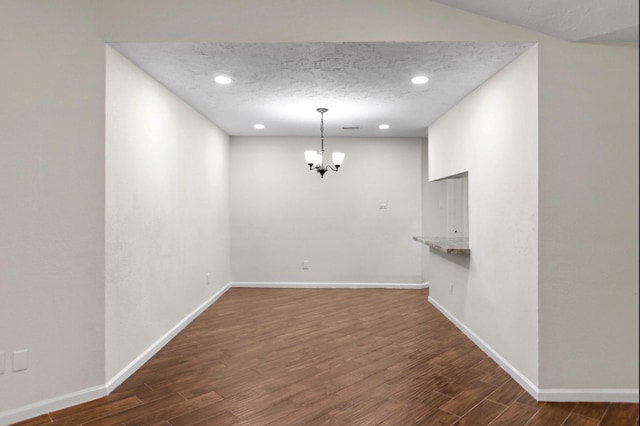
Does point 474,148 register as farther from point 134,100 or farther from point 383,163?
point 134,100

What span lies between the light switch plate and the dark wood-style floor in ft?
1.05

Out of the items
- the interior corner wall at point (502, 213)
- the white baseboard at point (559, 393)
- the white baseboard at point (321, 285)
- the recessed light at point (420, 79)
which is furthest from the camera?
the white baseboard at point (321, 285)

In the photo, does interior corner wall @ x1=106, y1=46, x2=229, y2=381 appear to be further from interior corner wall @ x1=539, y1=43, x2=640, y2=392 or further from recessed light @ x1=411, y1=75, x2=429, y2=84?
interior corner wall @ x1=539, y1=43, x2=640, y2=392

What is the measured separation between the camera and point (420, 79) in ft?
10.5

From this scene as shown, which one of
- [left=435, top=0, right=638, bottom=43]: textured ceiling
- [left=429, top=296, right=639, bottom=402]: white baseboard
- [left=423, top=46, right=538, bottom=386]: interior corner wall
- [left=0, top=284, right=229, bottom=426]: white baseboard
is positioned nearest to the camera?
[left=435, top=0, right=638, bottom=43]: textured ceiling

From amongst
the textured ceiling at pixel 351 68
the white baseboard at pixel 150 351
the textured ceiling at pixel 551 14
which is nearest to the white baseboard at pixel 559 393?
the textured ceiling at pixel 551 14

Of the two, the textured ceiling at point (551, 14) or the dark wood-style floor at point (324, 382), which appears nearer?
the textured ceiling at point (551, 14)

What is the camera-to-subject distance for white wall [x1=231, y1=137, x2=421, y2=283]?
598 cm

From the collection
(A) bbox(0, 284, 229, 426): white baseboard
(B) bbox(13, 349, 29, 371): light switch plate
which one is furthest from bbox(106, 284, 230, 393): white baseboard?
(B) bbox(13, 349, 29, 371): light switch plate

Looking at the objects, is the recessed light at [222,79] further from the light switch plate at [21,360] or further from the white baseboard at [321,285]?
the white baseboard at [321,285]

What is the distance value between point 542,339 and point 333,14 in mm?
2600

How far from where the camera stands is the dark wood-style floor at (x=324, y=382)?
7.32 ft

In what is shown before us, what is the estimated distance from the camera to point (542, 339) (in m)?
2.45

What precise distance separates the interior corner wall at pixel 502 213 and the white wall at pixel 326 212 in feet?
6.03
